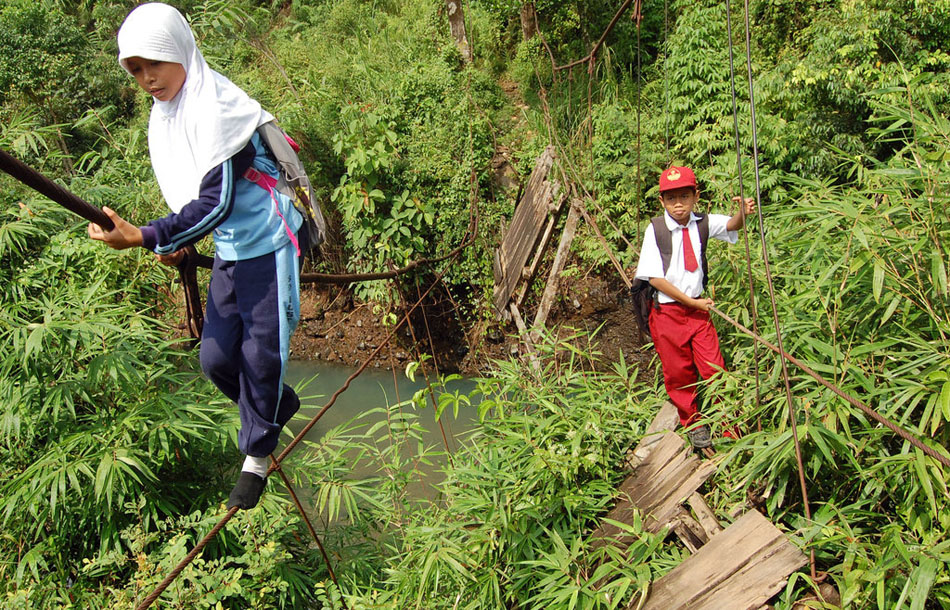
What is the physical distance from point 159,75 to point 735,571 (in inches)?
76.7

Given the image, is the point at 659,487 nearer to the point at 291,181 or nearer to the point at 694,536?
the point at 694,536

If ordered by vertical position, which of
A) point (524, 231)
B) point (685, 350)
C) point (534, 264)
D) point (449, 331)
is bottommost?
point (449, 331)

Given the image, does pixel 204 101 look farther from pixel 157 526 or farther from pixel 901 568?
pixel 901 568

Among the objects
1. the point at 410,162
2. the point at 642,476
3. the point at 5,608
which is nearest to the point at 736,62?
the point at 410,162

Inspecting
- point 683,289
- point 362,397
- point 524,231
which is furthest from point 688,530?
point 362,397

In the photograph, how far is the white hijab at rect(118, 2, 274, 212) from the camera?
61.3 inches

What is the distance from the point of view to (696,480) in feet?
7.54

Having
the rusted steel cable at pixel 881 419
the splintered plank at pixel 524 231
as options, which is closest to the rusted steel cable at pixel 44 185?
the rusted steel cable at pixel 881 419

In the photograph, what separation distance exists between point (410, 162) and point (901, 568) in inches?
201

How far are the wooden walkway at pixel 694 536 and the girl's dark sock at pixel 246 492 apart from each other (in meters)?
1.06

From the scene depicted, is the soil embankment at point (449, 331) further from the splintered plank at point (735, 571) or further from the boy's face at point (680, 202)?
the splintered plank at point (735, 571)

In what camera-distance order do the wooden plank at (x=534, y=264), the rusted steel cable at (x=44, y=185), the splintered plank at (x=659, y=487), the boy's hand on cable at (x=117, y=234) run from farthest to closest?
the wooden plank at (x=534, y=264) < the splintered plank at (x=659, y=487) < the boy's hand on cable at (x=117, y=234) < the rusted steel cable at (x=44, y=185)

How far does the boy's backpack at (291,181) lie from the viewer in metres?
1.79

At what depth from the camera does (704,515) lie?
2.21 meters
